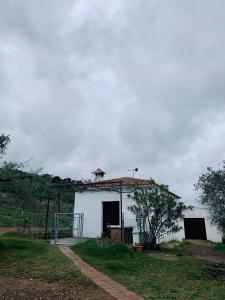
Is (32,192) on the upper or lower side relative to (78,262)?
upper

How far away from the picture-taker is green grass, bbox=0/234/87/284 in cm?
835

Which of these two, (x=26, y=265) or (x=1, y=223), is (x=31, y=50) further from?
(x=1, y=223)

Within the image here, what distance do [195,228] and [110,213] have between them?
1043 centimetres

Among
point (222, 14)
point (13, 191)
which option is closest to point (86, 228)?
point (13, 191)

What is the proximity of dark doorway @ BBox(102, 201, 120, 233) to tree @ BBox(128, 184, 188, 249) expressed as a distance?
3868mm

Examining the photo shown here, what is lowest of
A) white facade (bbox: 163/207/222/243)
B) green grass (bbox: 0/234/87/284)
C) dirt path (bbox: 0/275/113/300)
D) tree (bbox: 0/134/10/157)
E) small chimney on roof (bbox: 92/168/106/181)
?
dirt path (bbox: 0/275/113/300)

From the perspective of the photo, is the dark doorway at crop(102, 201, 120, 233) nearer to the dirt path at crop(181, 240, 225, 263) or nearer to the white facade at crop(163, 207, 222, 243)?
the dirt path at crop(181, 240, 225, 263)

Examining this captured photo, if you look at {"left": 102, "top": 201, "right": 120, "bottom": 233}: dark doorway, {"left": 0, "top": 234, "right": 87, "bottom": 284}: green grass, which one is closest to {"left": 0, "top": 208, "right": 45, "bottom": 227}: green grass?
{"left": 102, "top": 201, "right": 120, "bottom": 233}: dark doorway

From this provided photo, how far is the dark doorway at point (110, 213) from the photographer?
19.4 m

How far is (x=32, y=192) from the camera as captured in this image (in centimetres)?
1198

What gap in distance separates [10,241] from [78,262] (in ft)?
13.5

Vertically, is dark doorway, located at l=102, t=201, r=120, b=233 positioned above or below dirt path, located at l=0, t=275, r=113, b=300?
above

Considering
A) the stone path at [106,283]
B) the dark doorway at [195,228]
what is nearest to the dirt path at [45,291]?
the stone path at [106,283]

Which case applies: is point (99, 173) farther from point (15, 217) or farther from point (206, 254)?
point (206, 254)
